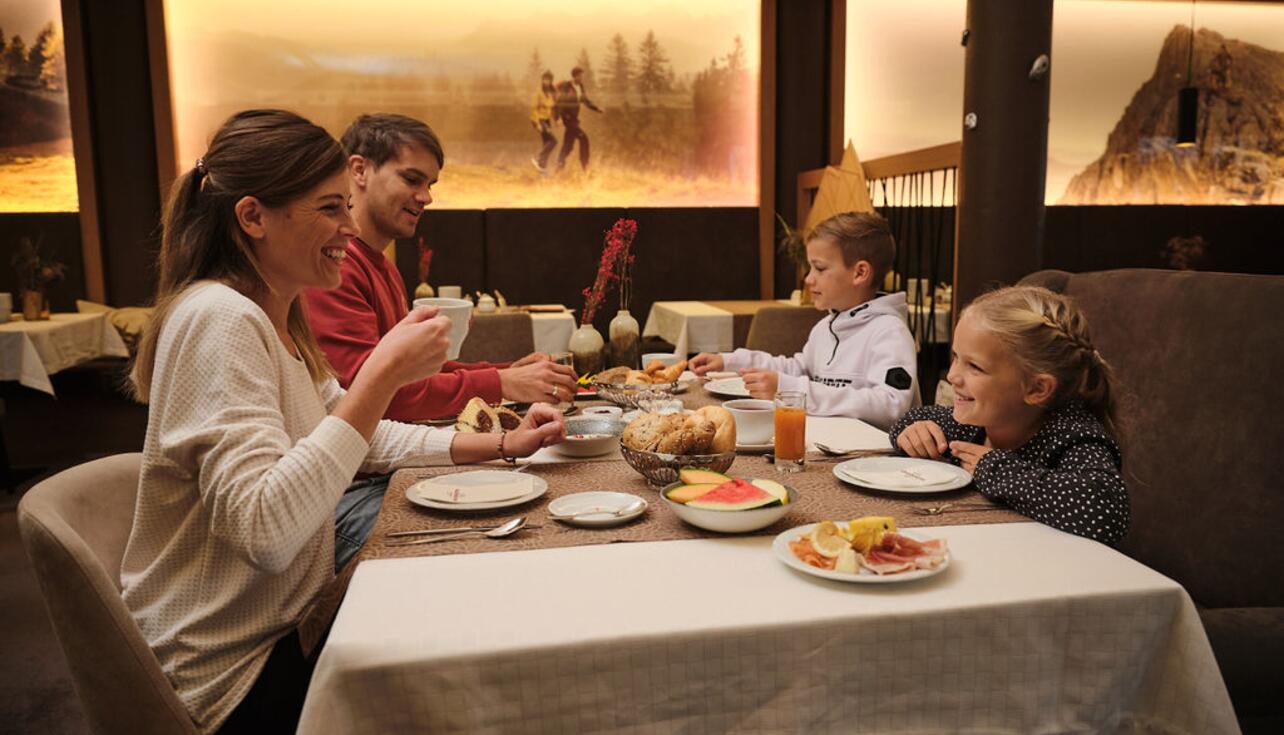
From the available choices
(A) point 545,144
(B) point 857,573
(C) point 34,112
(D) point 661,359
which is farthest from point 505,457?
(C) point 34,112

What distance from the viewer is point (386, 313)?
2.22 meters

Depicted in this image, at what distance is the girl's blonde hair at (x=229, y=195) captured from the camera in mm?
1282

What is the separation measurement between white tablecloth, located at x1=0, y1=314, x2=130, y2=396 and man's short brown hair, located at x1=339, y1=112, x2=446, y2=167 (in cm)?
301

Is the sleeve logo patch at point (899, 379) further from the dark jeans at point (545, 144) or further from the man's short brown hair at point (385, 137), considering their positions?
the dark jeans at point (545, 144)

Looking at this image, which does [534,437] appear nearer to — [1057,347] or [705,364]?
[1057,347]

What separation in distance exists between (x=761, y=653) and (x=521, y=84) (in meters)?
6.11

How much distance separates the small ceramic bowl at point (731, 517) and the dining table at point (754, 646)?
0.12ft

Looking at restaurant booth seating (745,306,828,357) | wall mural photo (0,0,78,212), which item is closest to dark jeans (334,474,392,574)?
restaurant booth seating (745,306,828,357)

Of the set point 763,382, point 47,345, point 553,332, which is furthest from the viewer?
point 553,332

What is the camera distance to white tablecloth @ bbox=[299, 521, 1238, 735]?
0.87 metres

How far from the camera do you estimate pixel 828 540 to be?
104cm

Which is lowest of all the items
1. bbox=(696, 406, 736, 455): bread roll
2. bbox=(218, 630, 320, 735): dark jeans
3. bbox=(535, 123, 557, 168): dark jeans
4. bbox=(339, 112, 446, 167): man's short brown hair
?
bbox=(218, 630, 320, 735): dark jeans

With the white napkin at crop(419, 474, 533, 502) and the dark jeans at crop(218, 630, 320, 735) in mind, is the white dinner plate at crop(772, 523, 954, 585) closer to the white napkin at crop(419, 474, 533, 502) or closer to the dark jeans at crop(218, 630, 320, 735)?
the white napkin at crop(419, 474, 533, 502)

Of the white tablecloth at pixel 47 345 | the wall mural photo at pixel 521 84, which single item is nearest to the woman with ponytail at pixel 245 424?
the white tablecloth at pixel 47 345
